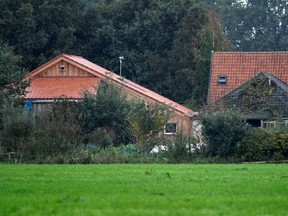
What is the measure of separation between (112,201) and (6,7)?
178 feet

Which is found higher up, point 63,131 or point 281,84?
point 281,84

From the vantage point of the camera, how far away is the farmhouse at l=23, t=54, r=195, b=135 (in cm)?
5725

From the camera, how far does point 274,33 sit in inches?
4048

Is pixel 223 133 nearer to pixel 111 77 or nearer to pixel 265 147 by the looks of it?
pixel 265 147

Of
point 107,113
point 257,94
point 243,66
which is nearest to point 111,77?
point 107,113

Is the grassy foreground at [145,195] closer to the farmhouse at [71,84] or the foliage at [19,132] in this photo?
the foliage at [19,132]

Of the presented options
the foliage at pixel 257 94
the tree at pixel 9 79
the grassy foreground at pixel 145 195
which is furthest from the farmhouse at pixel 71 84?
the grassy foreground at pixel 145 195

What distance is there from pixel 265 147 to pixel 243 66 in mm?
25195

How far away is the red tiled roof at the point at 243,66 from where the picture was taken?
199 feet

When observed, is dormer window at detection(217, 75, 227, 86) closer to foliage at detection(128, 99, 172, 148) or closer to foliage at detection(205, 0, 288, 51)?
foliage at detection(128, 99, 172, 148)

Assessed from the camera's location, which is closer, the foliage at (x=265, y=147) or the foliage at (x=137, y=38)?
the foliage at (x=265, y=147)

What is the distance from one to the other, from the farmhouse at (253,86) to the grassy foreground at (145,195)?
77.2ft

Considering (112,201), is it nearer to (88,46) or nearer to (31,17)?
(31,17)

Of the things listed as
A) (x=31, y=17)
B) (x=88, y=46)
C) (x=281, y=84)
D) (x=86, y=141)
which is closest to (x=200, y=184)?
(x=86, y=141)
